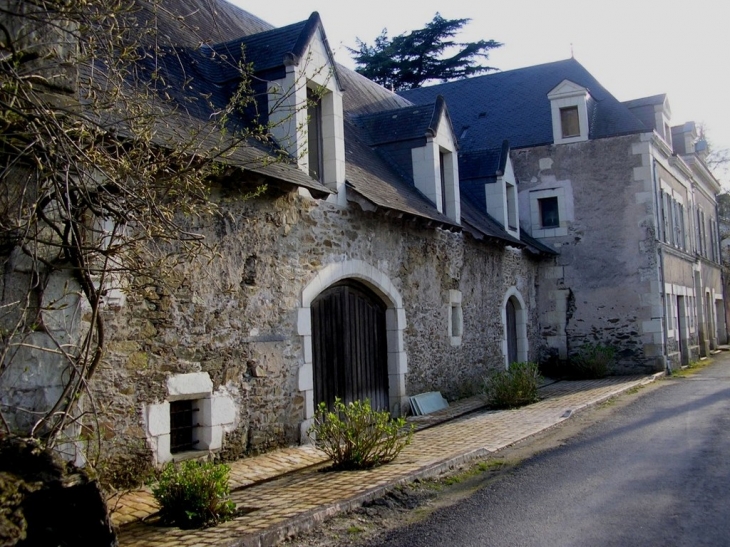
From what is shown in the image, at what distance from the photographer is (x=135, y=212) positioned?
4387 millimetres

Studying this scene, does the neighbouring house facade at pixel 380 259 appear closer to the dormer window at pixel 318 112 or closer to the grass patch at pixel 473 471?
the dormer window at pixel 318 112

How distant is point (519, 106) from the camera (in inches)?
722

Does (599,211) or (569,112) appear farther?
(569,112)

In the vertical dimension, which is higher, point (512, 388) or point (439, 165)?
point (439, 165)

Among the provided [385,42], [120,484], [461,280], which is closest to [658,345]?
[461,280]

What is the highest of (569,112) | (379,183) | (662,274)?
(569,112)

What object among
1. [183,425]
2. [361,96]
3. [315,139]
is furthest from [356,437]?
[361,96]

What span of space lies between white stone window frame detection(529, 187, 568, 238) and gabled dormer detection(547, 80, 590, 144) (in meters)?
1.20

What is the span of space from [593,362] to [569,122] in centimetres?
566

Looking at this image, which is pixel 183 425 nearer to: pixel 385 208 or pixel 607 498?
pixel 607 498

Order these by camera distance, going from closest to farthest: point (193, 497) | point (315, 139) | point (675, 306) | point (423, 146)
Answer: point (193, 497), point (315, 139), point (423, 146), point (675, 306)

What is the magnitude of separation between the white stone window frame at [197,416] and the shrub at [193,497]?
1039 millimetres

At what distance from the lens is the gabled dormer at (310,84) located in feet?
27.1

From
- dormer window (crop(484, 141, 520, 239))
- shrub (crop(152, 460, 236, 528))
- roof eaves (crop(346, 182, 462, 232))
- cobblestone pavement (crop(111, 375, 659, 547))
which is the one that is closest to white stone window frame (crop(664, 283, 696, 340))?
dormer window (crop(484, 141, 520, 239))
